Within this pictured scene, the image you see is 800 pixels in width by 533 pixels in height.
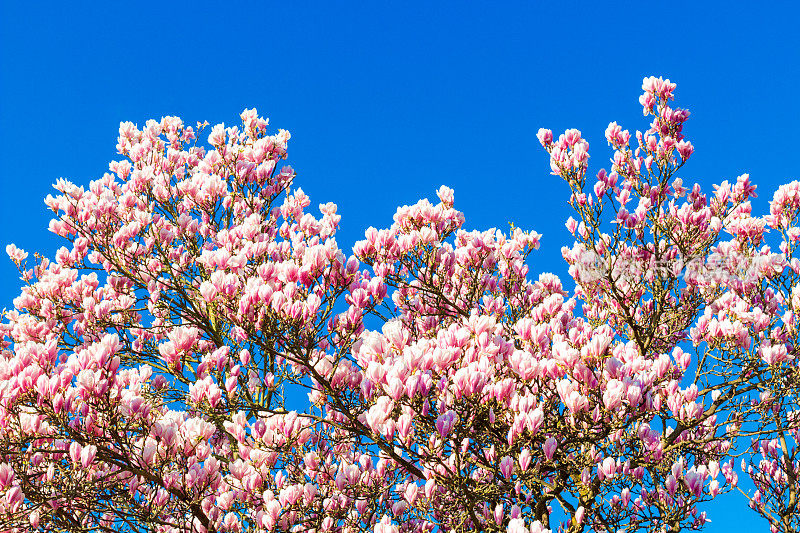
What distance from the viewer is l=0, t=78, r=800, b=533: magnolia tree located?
17.0 ft

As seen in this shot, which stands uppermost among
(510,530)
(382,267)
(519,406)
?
(382,267)

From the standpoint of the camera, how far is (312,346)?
5.78 m

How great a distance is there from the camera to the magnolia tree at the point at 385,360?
17.0 feet

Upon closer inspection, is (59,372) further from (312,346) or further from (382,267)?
(382,267)

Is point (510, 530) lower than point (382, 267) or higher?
lower

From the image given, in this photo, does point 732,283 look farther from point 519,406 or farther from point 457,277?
point 519,406

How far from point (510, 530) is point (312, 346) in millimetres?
2246

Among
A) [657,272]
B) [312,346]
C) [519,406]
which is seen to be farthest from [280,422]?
[657,272]

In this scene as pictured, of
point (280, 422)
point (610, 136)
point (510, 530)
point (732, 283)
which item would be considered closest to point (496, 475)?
point (510, 530)

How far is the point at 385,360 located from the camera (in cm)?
528

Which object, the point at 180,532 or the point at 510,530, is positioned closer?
the point at 510,530

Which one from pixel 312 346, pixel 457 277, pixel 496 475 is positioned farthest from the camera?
pixel 457 277

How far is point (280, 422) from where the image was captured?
561 cm

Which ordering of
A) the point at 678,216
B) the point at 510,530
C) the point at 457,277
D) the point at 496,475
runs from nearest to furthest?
the point at 510,530 < the point at 496,475 < the point at 678,216 < the point at 457,277
